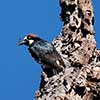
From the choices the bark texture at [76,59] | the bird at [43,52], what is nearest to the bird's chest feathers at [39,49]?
the bird at [43,52]

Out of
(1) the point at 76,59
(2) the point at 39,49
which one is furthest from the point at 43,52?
(1) the point at 76,59

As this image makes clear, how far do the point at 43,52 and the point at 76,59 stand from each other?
3.72ft

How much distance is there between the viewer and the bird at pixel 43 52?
250 inches

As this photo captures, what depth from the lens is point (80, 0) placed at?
6.18 meters

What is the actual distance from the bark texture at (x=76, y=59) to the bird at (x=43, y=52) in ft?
0.47

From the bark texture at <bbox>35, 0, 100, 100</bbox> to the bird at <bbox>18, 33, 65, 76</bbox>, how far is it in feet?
0.47

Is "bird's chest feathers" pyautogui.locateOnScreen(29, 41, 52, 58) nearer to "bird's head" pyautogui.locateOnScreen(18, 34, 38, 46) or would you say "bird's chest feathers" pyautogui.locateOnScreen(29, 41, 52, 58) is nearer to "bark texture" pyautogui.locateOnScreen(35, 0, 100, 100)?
"bird's head" pyautogui.locateOnScreen(18, 34, 38, 46)

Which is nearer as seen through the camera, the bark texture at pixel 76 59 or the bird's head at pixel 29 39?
the bark texture at pixel 76 59

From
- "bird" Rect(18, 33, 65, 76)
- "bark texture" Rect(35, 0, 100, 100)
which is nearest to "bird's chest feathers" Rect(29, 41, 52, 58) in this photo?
"bird" Rect(18, 33, 65, 76)

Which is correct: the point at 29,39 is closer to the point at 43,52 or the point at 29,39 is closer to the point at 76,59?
the point at 43,52

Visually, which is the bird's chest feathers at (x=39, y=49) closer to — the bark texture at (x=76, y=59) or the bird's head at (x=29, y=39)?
the bird's head at (x=29, y=39)

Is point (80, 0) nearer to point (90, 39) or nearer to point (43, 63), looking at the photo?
point (90, 39)

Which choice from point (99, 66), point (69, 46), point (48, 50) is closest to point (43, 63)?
point (48, 50)

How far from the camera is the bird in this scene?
635 cm
